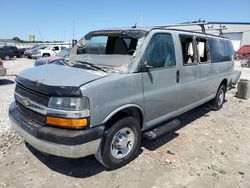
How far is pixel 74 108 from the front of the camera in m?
2.96

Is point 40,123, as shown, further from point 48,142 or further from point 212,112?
point 212,112

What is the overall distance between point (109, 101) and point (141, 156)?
4.59 feet

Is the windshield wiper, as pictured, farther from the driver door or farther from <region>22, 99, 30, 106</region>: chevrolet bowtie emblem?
<region>22, 99, 30, 106</region>: chevrolet bowtie emblem

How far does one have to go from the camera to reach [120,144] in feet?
12.1

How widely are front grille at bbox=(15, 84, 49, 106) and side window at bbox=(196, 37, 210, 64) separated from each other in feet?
11.6

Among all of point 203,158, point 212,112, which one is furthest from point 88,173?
point 212,112

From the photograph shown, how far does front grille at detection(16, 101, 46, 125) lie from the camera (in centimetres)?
320

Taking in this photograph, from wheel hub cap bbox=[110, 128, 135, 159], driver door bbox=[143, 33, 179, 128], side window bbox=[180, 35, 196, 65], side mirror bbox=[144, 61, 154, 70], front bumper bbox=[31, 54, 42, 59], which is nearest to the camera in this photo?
wheel hub cap bbox=[110, 128, 135, 159]


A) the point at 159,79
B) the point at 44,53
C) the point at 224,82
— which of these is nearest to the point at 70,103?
the point at 159,79

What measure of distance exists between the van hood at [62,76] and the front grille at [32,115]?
1.41 feet

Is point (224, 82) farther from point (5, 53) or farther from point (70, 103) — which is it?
point (5, 53)

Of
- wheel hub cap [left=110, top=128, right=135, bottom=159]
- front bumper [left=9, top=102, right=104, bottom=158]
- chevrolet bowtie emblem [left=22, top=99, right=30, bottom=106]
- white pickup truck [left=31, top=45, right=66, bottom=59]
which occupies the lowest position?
wheel hub cap [left=110, top=128, right=135, bottom=159]

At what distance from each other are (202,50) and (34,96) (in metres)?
4.09

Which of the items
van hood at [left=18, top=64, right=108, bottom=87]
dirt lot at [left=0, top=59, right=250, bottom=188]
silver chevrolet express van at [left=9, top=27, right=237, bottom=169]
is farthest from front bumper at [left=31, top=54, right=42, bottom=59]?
van hood at [left=18, top=64, right=108, bottom=87]
